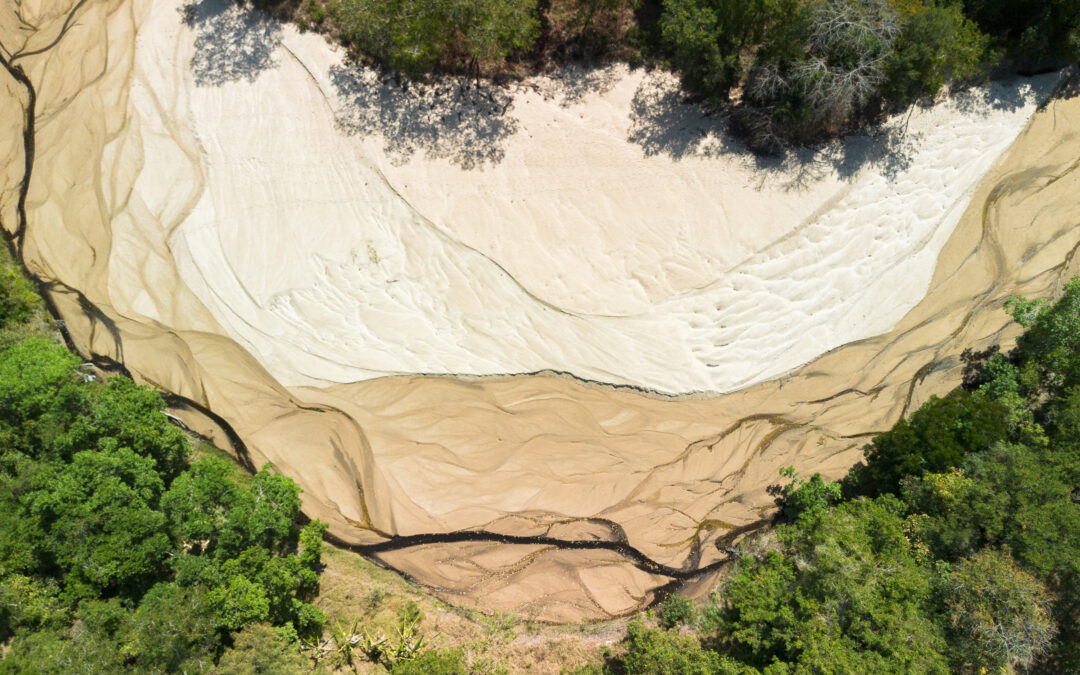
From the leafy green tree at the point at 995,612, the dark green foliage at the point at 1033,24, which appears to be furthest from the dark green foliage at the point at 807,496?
the dark green foliage at the point at 1033,24

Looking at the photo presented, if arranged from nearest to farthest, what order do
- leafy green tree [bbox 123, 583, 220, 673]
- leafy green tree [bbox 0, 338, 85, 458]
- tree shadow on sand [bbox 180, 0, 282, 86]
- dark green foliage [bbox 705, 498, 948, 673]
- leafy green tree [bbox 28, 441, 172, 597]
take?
1. leafy green tree [bbox 123, 583, 220, 673]
2. dark green foliage [bbox 705, 498, 948, 673]
3. leafy green tree [bbox 28, 441, 172, 597]
4. leafy green tree [bbox 0, 338, 85, 458]
5. tree shadow on sand [bbox 180, 0, 282, 86]

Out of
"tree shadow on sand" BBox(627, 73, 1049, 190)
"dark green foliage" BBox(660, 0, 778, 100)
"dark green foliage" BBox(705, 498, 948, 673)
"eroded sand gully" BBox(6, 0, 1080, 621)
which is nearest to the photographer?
"dark green foliage" BBox(705, 498, 948, 673)

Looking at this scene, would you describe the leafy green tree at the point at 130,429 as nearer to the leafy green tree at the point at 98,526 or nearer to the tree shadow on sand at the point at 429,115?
the leafy green tree at the point at 98,526

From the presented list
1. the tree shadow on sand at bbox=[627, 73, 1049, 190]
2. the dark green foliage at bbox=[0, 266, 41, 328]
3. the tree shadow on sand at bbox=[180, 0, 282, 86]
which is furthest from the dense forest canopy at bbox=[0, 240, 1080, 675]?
the tree shadow on sand at bbox=[180, 0, 282, 86]

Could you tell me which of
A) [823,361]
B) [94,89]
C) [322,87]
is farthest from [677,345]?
[94,89]

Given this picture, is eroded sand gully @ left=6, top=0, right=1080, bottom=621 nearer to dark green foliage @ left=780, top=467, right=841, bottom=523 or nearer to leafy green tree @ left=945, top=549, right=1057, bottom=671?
dark green foliage @ left=780, top=467, right=841, bottom=523

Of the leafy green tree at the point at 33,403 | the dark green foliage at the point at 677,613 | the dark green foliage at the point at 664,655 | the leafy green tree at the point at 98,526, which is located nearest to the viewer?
the leafy green tree at the point at 98,526
